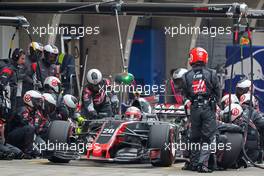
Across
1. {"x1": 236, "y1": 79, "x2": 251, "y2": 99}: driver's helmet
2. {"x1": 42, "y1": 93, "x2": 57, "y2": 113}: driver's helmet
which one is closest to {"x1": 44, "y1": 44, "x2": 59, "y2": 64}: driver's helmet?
{"x1": 42, "y1": 93, "x2": 57, "y2": 113}: driver's helmet

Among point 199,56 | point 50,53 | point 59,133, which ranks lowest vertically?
point 59,133

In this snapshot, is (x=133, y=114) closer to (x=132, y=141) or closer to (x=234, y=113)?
(x=132, y=141)

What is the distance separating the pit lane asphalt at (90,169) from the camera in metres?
13.2

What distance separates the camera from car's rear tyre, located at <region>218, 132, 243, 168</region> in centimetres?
1393

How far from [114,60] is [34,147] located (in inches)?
421

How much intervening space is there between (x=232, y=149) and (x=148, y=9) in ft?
11.8

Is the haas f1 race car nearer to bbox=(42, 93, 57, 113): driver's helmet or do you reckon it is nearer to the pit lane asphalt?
the pit lane asphalt

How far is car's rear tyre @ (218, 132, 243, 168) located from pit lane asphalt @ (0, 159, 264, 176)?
159mm

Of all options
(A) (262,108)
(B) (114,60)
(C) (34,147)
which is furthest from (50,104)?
(B) (114,60)

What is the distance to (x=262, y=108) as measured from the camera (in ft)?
68.9

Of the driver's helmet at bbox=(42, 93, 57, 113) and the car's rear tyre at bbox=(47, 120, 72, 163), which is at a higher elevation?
the driver's helmet at bbox=(42, 93, 57, 113)

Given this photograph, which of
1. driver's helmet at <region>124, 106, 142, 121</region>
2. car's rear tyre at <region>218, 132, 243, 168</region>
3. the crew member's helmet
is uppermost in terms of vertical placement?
the crew member's helmet

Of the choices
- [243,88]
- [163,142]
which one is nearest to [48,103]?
[163,142]

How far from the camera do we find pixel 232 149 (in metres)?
13.9
